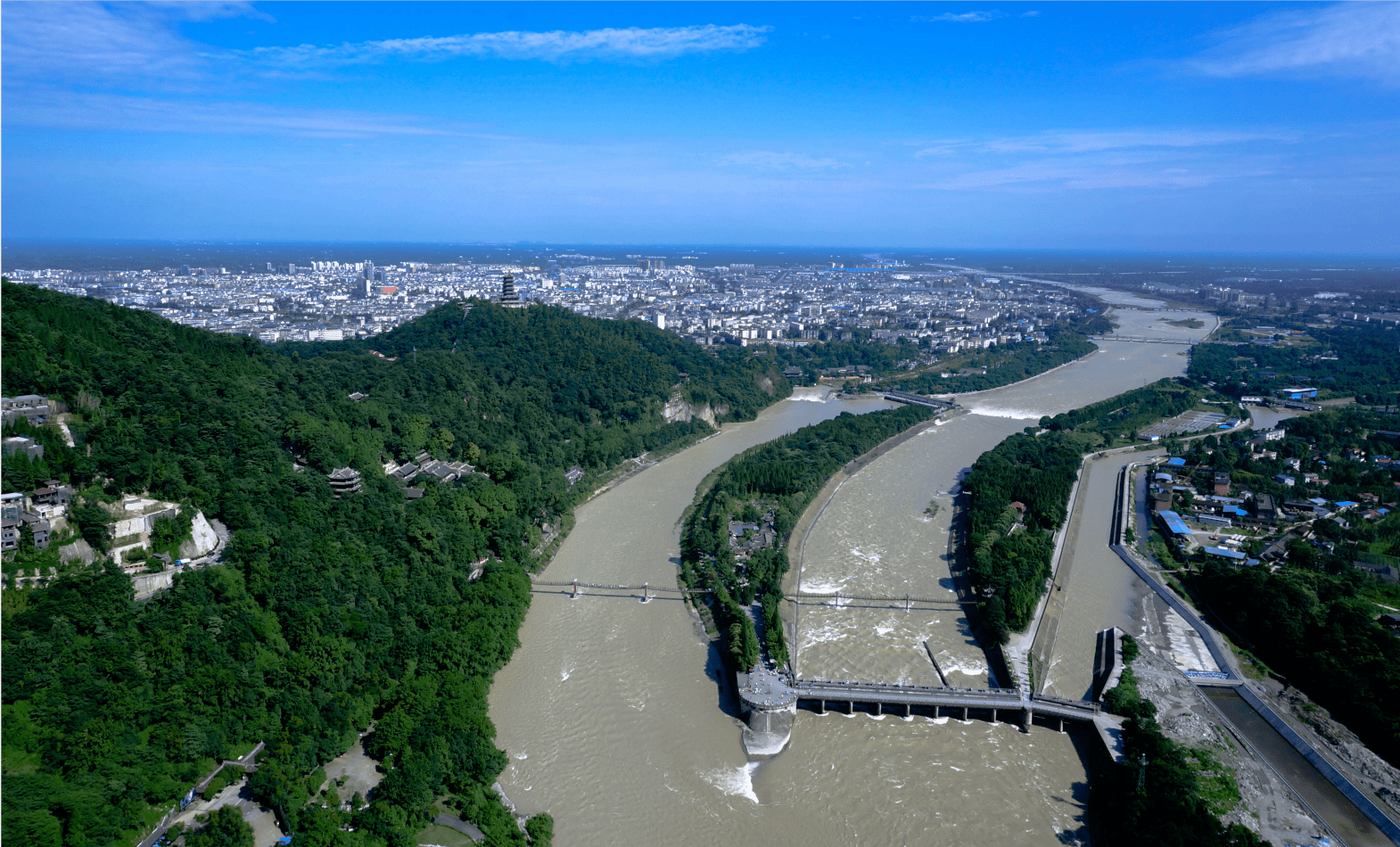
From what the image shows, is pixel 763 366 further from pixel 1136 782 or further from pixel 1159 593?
pixel 1136 782

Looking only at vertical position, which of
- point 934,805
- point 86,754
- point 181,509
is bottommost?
point 934,805

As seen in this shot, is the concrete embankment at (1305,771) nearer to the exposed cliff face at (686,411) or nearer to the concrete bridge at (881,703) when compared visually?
the concrete bridge at (881,703)

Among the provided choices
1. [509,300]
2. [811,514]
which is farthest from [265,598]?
[509,300]

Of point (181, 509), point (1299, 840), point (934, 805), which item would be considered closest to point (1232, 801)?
point (1299, 840)

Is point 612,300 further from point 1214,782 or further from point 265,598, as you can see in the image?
point 1214,782

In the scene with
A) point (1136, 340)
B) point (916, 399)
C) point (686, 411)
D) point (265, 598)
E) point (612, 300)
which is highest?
point (612, 300)
